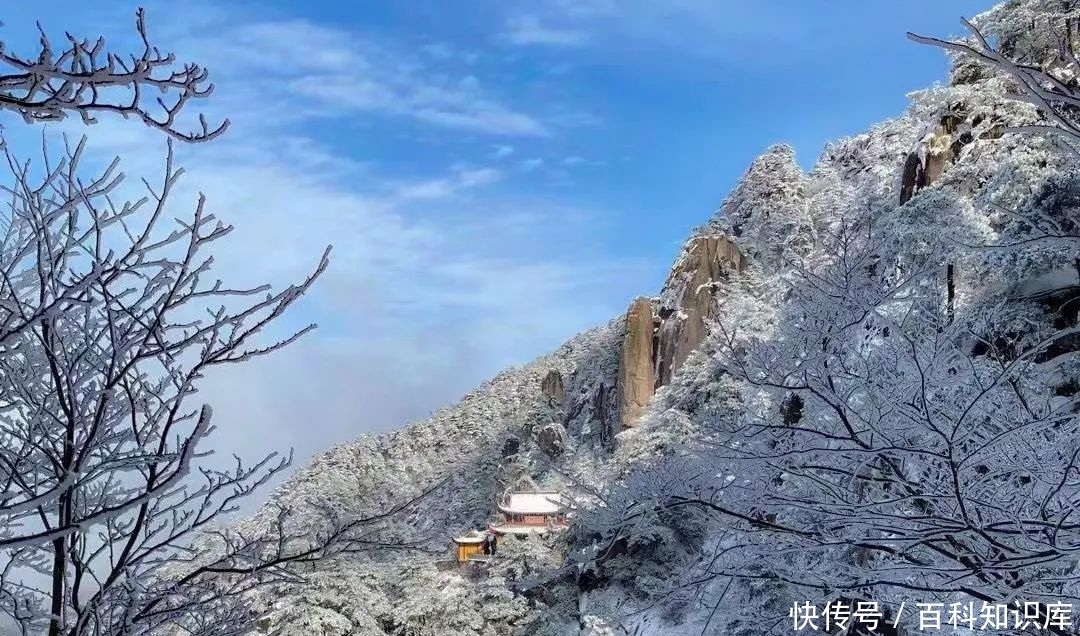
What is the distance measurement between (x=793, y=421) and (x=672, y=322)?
55.0ft

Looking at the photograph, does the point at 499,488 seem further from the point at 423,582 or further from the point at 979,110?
the point at 979,110

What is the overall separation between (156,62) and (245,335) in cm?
108

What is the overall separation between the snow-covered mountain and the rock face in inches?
3.4

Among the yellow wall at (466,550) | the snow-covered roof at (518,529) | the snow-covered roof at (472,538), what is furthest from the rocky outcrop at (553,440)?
the yellow wall at (466,550)

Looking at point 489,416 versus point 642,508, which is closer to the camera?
point 642,508

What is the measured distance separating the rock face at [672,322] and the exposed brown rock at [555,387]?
7545 millimetres

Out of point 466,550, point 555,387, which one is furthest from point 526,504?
point 555,387

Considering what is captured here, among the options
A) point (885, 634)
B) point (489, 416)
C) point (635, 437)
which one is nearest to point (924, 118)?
point (635, 437)

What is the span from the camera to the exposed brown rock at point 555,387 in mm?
33531

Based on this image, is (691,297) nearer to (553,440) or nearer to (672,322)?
(672,322)

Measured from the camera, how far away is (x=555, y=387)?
3400 centimetres

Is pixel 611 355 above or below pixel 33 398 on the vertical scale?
above

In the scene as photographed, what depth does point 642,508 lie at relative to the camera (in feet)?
A: 12.5

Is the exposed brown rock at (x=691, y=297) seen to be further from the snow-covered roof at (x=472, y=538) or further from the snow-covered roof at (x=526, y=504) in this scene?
the snow-covered roof at (x=472, y=538)
